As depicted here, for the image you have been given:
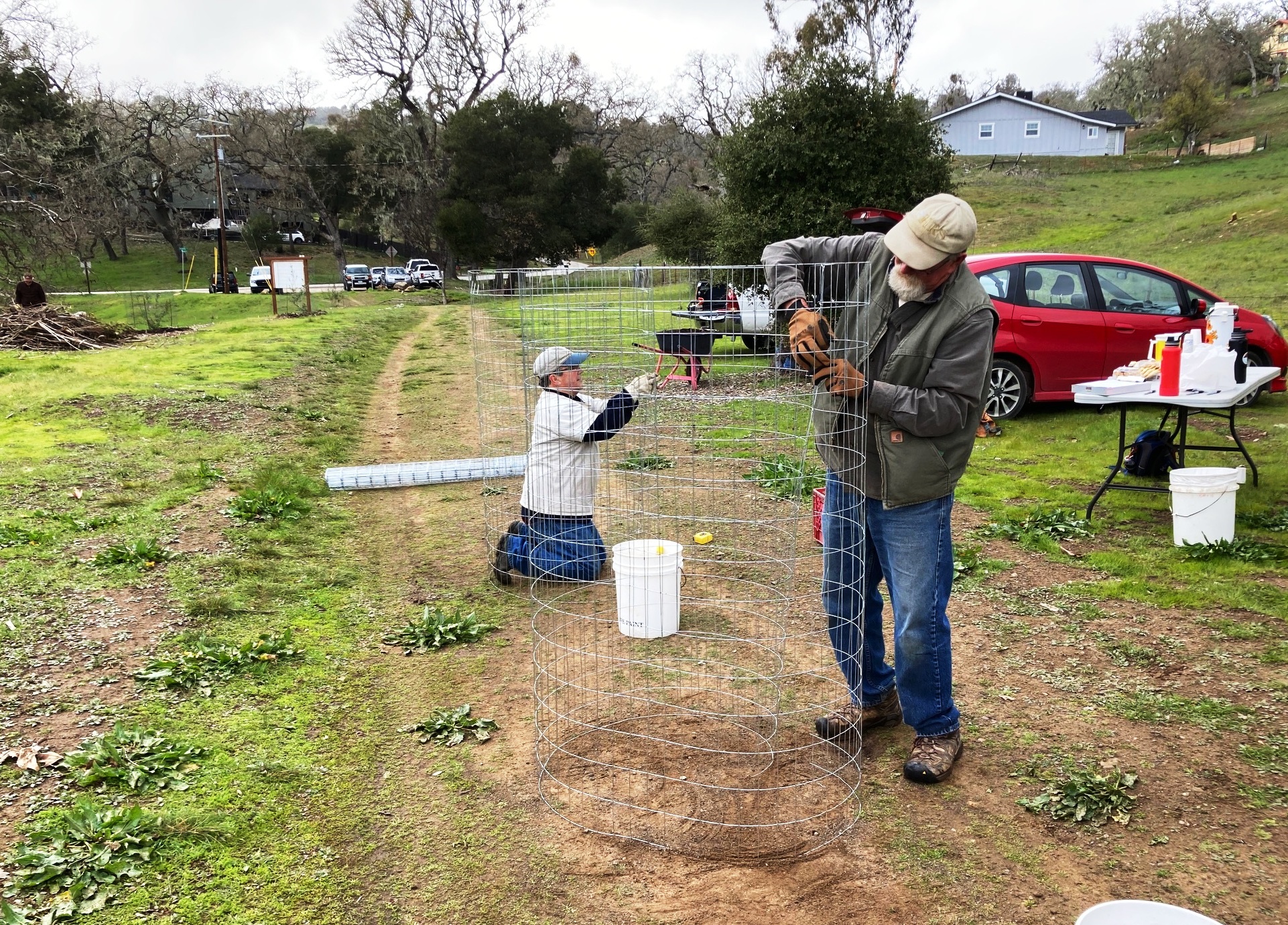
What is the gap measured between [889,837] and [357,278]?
4134 centimetres

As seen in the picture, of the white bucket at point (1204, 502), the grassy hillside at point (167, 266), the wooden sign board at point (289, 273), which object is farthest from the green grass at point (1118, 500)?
the grassy hillside at point (167, 266)

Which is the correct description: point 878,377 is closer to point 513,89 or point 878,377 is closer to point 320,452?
point 320,452

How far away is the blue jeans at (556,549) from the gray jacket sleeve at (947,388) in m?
2.47

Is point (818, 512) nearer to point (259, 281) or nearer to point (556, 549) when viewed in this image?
point (556, 549)

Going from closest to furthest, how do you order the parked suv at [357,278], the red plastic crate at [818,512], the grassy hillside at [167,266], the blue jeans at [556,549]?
1. the red plastic crate at [818,512]
2. the blue jeans at [556,549]
3. the parked suv at [357,278]
4. the grassy hillside at [167,266]

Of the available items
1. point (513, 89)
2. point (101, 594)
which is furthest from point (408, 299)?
point (101, 594)

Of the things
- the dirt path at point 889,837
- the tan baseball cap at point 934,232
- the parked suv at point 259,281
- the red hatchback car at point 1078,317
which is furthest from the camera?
the parked suv at point 259,281

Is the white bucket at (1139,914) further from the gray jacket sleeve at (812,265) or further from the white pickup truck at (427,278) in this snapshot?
the white pickup truck at (427,278)

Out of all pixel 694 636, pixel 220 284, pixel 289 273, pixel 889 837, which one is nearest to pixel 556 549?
pixel 694 636

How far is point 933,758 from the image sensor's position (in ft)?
10.6

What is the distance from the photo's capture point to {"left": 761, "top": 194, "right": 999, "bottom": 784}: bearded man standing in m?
2.92

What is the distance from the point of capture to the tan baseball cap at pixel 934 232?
2.76 m

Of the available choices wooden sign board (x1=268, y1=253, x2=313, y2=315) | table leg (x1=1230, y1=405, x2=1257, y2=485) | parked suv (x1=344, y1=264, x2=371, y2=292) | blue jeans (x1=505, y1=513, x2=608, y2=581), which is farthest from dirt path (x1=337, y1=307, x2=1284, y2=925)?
parked suv (x1=344, y1=264, x2=371, y2=292)

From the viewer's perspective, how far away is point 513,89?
147 ft
